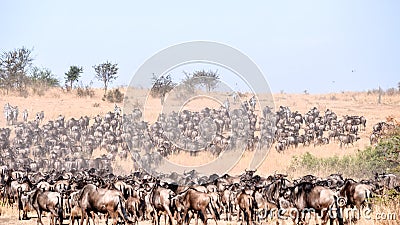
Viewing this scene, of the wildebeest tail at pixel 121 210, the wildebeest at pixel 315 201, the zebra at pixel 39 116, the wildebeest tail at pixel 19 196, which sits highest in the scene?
the zebra at pixel 39 116

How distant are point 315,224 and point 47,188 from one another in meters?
8.74

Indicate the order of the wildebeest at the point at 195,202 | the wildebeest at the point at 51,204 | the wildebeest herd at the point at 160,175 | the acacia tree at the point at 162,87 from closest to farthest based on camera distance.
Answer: the wildebeest at the point at 195,202, the wildebeest herd at the point at 160,175, the wildebeest at the point at 51,204, the acacia tree at the point at 162,87

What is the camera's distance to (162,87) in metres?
57.8

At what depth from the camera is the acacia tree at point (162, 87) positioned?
55.9 m

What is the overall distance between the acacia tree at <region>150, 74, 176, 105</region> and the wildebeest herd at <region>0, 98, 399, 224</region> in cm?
1000

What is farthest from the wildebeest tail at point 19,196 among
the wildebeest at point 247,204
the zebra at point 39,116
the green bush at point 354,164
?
the zebra at point 39,116

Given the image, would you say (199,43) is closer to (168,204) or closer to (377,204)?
(168,204)

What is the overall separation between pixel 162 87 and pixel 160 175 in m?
32.5

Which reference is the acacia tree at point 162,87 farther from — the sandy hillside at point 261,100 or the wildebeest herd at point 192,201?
the wildebeest herd at point 192,201

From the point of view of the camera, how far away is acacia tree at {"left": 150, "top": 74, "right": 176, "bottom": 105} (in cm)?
5594

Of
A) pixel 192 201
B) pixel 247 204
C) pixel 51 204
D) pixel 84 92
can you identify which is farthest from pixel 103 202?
pixel 84 92

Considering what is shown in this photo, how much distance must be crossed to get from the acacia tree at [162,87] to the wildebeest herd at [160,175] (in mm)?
10005

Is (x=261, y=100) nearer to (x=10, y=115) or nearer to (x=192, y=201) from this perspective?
(x=10, y=115)

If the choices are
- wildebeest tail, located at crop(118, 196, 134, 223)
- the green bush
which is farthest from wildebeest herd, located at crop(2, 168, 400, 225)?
the green bush
